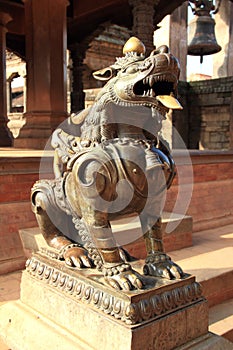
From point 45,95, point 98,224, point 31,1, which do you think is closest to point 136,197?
point 98,224

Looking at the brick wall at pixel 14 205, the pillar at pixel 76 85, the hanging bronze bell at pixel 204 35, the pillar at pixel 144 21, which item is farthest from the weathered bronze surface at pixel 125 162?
the pillar at pixel 76 85

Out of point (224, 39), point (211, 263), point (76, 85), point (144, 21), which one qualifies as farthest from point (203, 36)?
point (211, 263)

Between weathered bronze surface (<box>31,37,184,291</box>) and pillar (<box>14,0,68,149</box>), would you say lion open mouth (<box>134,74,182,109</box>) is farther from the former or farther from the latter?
pillar (<box>14,0,68,149</box>)

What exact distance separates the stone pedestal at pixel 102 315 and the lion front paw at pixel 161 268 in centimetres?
3

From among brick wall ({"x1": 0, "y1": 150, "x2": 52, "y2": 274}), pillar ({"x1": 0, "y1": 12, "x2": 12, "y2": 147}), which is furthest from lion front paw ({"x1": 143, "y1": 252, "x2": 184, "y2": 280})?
pillar ({"x1": 0, "y1": 12, "x2": 12, "y2": 147})

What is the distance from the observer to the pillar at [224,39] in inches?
489

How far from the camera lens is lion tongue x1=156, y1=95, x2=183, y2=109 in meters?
1.29

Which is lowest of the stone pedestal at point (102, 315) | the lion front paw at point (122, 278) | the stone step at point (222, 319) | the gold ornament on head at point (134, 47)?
the stone step at point (222, 319)

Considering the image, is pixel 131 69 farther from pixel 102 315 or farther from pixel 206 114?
pixel 206 114

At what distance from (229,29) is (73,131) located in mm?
12245

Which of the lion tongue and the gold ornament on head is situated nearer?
the lion tongue

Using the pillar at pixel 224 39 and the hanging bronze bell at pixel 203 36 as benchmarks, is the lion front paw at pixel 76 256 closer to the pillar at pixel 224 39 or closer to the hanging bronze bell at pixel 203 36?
the hanging bronze bell at pixel 203 36

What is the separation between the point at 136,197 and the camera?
1.42 meters

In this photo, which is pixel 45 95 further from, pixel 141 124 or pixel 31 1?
pixel 141 124
